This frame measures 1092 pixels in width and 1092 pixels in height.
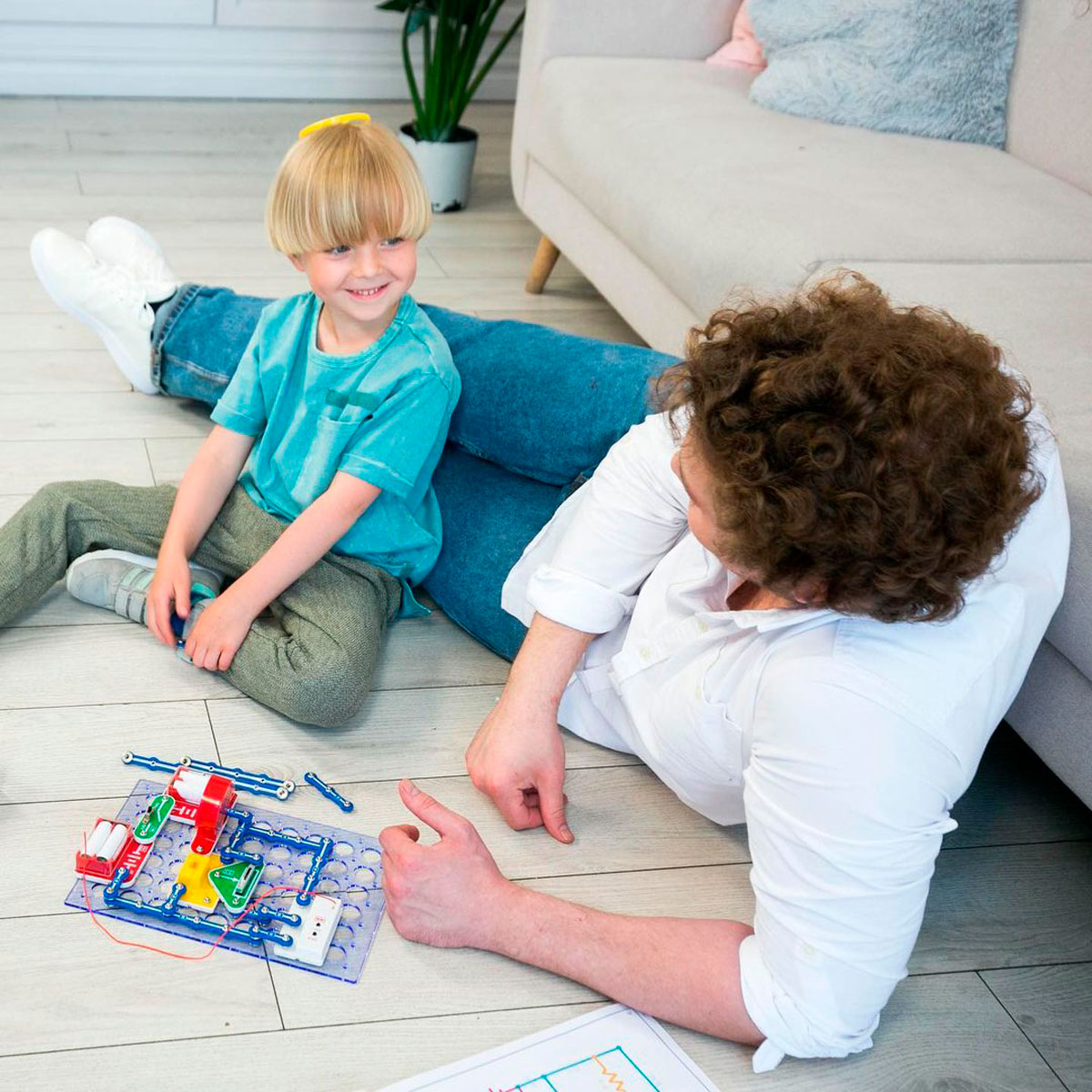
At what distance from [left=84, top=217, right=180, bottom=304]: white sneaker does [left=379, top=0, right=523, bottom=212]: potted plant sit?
861 mm

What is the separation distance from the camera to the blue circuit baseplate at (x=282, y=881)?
1.04m

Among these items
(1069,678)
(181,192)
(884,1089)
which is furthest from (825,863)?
(181,192)

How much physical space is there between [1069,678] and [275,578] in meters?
0.75

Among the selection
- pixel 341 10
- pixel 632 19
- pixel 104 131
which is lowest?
pixel 104 131

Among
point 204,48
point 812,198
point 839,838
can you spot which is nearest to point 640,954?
A: point 839,838

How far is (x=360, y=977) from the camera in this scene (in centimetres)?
103

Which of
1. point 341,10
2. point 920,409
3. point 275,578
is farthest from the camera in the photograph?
point 341,10

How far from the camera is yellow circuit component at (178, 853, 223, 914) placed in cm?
106

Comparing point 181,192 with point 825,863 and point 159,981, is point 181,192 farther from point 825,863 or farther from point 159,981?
point 825,863

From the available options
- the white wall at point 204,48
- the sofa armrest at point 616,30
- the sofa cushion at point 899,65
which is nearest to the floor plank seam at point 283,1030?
the sofa cushion at point 899,65

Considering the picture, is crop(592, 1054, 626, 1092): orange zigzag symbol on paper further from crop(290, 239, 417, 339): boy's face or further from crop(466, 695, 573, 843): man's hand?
crop(290, 239, 417, 339): boy's face

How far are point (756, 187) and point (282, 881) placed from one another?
3.50 ft

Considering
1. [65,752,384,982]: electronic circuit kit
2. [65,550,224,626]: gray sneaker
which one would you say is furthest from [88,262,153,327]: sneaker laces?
[65,752,384,982]: electronic circuit kit

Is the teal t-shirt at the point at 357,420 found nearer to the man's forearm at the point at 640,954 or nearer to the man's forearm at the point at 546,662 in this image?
the man's forearm at the point at 546,662
